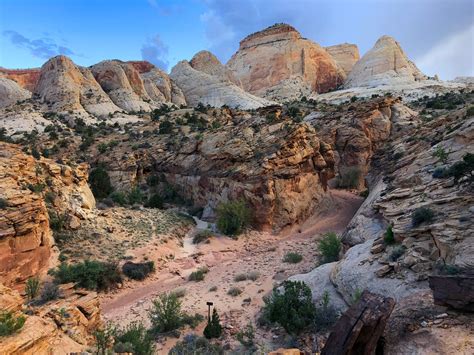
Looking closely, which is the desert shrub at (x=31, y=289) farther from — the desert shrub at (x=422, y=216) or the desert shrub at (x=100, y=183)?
the desert shrub at (x=422, y=216)

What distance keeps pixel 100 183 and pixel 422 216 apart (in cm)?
2076

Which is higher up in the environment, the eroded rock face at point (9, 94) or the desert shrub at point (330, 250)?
the eroded rock face at point (9, 94)

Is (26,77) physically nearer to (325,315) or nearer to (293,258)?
(293,258)

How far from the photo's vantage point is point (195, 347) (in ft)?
30.9

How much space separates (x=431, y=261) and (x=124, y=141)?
26.7 m

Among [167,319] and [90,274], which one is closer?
[167,319]

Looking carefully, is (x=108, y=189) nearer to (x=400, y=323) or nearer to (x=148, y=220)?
(x=148, y=220)

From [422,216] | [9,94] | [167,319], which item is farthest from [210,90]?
[422,216]

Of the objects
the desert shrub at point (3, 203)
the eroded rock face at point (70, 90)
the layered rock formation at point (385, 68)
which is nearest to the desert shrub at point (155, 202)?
the desert shrub at point (3, 203)

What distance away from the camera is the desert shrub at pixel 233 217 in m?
20.6

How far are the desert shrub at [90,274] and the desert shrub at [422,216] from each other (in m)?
→ 11.6

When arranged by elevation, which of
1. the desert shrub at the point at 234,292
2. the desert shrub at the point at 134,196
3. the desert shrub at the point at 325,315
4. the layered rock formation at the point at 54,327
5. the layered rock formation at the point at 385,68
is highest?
the layered rock formation at the point at 385,68

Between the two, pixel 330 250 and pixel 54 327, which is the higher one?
pixel 54 327

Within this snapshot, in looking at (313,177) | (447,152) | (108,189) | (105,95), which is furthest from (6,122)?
(447,152)
